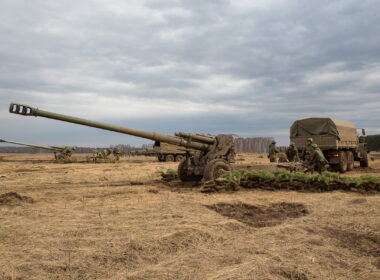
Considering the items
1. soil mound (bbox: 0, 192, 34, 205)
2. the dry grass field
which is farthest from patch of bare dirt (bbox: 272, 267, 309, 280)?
soil mound (bbox: 0, 192, 34, 205)

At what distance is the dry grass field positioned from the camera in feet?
11.2

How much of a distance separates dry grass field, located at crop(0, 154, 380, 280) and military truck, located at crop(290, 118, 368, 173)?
7.64 meters

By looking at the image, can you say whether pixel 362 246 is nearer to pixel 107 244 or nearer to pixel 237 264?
pixel 237 264

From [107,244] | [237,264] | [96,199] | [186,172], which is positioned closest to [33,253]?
[107,244]

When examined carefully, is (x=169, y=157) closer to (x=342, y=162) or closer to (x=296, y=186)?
(x=342, y=162)

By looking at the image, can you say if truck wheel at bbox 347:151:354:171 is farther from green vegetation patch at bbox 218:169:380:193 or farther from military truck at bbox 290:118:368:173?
green vegetation patch at bbox 218:169:380:193

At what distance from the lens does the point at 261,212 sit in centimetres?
621

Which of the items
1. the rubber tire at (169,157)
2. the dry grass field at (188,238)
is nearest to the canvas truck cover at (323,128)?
the dry grass field at (188,238)

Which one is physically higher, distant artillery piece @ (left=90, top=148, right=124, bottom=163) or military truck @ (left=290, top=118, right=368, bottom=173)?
military truck @ (left=290, top=118, right=368, bottom=173)

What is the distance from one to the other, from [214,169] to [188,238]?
16.6 feet

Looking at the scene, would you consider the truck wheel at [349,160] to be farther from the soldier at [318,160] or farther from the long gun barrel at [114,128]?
the long gun barrel at [114,128]

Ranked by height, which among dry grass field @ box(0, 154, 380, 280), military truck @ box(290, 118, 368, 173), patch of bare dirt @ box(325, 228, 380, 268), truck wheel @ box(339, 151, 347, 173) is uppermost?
military truck @ box(290, 118, 368, 173)

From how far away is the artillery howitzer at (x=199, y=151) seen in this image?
9095 mm

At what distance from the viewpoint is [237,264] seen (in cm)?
355
